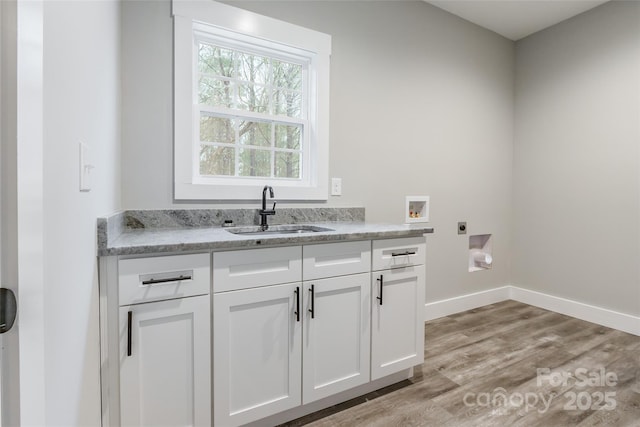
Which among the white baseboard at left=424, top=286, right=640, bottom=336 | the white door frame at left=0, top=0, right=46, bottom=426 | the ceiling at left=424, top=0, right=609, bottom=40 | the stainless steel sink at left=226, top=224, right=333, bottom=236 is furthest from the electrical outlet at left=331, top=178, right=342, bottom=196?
the white door frame at left=0, top=0, right=46, bottom=426

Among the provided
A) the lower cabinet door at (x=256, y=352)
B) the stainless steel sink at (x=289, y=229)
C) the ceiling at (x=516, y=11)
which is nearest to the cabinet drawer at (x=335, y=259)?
the lower cabinet door at (x=256, y=352)

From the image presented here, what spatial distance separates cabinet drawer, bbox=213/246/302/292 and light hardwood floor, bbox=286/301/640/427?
0.74 m

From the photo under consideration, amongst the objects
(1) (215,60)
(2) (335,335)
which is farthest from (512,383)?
(1) (215,60)

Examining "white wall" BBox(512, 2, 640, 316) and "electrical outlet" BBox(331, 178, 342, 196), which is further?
"white wall" BBox(512, 2, 640, 316)

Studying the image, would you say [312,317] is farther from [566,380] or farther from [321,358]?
[566,380]

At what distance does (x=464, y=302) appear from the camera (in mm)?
3059

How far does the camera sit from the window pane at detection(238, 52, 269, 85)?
2.14m

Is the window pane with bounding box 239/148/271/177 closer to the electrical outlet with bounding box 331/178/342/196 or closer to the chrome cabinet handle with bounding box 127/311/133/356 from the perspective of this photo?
the electrical outlet with bounding box 331/178/342/196

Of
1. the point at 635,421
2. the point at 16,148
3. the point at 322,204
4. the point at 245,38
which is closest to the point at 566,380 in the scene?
the point at 635,421

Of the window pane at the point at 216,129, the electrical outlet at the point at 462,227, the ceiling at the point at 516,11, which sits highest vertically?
the ceiling at the point at 516,11

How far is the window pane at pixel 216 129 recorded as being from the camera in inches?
80.7

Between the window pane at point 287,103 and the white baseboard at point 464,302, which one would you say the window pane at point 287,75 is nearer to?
the window pane at point 287,103

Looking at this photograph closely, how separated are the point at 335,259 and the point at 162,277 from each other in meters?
0.78

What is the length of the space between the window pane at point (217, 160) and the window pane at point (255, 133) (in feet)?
0.42
